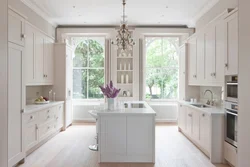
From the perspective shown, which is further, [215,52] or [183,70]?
[183,70]

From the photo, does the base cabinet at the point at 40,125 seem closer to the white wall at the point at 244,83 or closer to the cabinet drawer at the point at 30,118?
the cabinet drawer at the point at 30,118

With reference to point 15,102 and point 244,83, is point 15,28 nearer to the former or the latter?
point 15,102

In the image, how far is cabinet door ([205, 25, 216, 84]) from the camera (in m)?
4.56

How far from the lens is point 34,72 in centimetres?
532

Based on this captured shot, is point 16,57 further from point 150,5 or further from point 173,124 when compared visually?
point 173,124

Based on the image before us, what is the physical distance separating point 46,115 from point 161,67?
417 cm

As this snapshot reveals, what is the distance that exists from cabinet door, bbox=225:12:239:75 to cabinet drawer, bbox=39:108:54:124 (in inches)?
144

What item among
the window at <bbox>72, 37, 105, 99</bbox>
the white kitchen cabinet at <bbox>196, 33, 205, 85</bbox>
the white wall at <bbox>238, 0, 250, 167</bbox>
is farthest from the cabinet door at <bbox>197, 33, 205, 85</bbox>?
the white wall at <bbox>238, 0, 250, 167</bbox>

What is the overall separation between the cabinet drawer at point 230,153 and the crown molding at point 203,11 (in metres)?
3.18

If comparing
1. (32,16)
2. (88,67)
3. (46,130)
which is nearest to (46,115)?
(46,130)

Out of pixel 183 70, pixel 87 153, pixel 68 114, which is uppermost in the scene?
pixel 183 70

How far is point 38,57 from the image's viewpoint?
18.3 feet

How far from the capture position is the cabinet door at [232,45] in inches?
138

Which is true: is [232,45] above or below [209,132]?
above
